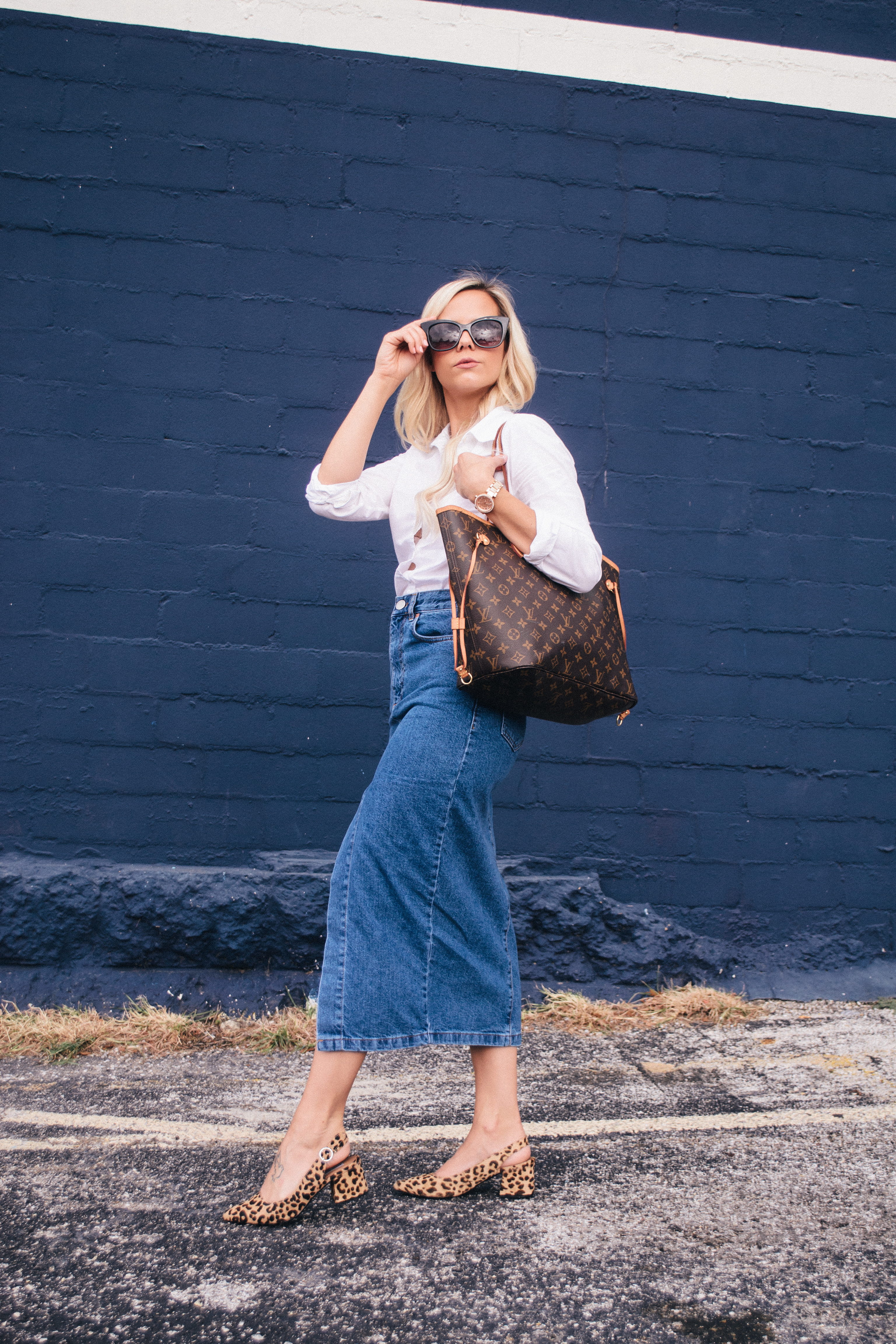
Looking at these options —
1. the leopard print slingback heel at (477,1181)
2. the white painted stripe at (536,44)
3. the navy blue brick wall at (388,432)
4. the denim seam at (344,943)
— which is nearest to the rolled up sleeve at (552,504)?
the denim seam at (344,943)

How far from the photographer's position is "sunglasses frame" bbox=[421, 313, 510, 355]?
7.27 ft

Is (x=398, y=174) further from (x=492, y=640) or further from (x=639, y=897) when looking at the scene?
(x=639, y=897)

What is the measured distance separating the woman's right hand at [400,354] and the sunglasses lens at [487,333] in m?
0.14

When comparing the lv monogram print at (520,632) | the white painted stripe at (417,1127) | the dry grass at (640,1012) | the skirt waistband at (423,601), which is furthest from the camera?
the dry grass at (640,1012)

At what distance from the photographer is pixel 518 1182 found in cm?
218

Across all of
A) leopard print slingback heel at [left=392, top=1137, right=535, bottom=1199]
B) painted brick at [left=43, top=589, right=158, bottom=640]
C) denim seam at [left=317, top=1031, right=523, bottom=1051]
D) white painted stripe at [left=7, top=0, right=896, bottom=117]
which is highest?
white painted stripe at [left=7, top=0, right=896, bottom=117]

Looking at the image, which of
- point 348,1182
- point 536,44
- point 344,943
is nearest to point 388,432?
point 536,44

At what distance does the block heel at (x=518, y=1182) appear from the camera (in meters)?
2.18

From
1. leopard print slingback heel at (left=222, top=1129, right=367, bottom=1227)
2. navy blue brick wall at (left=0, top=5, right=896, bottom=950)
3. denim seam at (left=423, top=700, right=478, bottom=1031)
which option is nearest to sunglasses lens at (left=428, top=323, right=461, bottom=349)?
denim seam at (left=423, top=700, right=478, bottom=1031)

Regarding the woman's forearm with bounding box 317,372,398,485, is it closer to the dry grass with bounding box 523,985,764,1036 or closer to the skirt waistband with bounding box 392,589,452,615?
the skirt waistband with bounding box 392,589,452,615

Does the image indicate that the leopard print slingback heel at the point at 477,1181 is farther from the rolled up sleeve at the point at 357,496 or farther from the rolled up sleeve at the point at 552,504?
the rolled up sleeve at the point at 357,496

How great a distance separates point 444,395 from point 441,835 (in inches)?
43.8

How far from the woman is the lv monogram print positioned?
56mm

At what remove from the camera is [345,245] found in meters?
3.49
